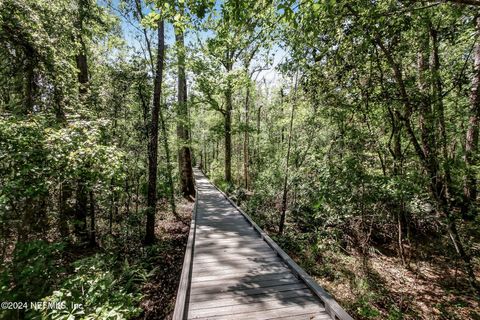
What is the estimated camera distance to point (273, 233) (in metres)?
8.22

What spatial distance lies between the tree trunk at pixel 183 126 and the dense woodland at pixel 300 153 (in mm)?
2533

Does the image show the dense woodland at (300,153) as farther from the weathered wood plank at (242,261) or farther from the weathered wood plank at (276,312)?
the weathered wood plank at (276,312)

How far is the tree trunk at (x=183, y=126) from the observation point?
1060cm

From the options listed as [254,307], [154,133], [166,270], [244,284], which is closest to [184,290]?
[244,284]

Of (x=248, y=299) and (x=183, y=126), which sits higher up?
(x=183, y=126)

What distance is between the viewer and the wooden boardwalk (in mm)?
3246

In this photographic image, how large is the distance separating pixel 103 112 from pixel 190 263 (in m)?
5.77

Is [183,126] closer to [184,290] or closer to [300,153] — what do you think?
[300,153]

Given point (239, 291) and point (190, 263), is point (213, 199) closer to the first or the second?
point (190, 263)

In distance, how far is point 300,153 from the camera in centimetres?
832

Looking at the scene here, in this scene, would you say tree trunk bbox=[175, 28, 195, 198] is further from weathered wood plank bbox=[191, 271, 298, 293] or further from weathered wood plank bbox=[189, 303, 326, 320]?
weathered wood plank bbox=[189, 303, 326, 320]

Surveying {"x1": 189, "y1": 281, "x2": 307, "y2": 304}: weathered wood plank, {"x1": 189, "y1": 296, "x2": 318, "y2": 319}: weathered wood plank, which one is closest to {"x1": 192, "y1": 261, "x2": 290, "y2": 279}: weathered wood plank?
{"x1": 189, "y1": 281, "x2": 307, "y2": 304}: weathered wood plank

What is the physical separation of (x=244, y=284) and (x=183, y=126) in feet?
31.3

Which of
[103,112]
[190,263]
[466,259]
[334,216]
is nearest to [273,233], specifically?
[334,216]
